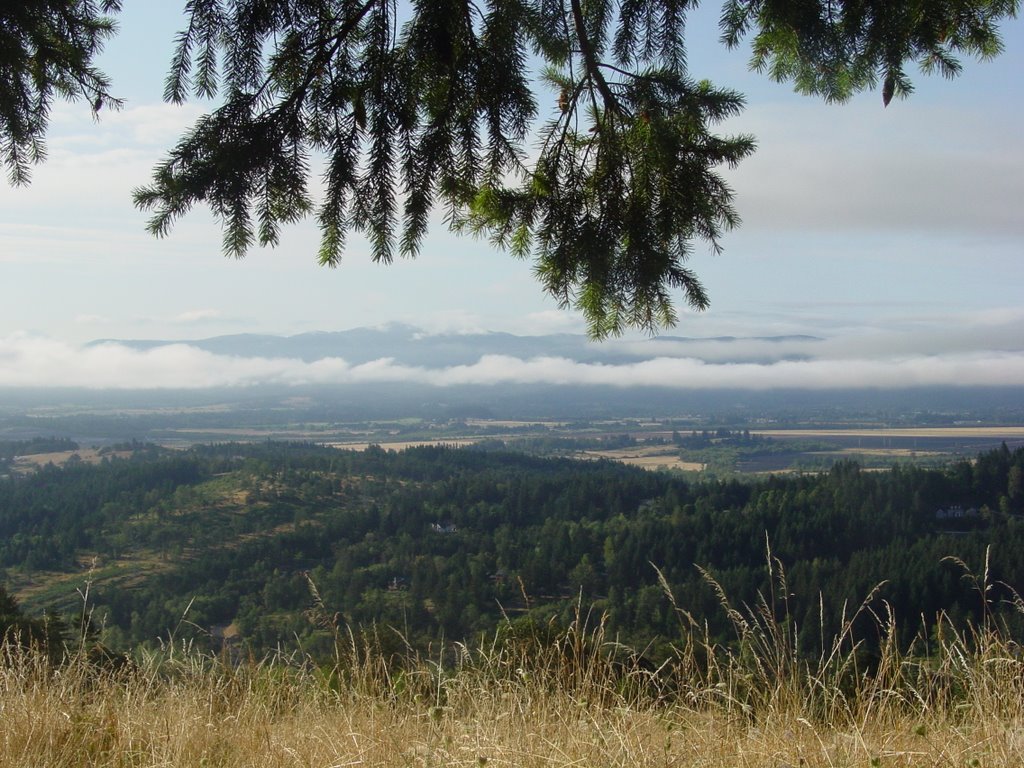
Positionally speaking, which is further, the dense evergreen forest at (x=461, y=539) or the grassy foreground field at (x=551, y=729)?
the dense evergreen forest at (x=461, y=539)

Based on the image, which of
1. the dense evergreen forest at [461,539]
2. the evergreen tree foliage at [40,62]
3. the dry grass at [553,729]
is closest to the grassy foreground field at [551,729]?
the dry grass at [553,729]

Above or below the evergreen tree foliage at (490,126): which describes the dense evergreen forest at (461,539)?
below

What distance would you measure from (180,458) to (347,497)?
14.2 meters

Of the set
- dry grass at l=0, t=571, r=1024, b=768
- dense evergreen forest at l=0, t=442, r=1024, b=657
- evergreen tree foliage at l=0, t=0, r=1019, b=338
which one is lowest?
dense evergreen forest at l=0, t=442, r=1024, b=657

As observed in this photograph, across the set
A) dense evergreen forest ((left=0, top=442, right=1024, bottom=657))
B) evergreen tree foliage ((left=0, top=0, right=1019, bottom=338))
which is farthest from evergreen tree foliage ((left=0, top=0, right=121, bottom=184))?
dense evergreen forest ((left=0, top=442, right=1024, bottom=657))

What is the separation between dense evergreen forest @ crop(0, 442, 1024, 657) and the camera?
30781 millimetres

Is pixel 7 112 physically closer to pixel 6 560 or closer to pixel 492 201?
pixel 492 201

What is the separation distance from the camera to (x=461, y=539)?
49938mm

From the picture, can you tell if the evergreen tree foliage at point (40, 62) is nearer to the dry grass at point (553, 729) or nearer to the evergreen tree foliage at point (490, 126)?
the evergreen tree foliage at point (490, 126)

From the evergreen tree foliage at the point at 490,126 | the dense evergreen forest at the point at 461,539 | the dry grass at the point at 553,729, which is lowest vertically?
the dense evergreen forest at the point at 461,539

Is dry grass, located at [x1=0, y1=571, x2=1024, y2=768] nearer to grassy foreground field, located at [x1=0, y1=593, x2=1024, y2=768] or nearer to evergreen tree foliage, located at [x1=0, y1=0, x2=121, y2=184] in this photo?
grassy foreground field, located at [x1=0, y1=593, x2=1024, y2=768]

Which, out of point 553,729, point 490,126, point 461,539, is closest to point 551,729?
point 553,729

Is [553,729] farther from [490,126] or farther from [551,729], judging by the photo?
[490,126]

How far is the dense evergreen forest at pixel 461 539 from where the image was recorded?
101 ft
